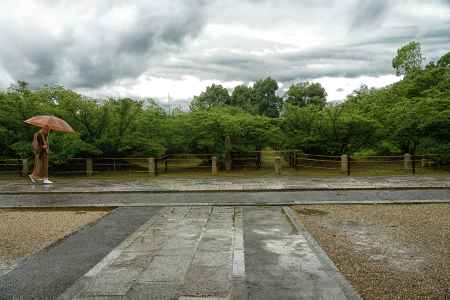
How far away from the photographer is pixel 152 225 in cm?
826

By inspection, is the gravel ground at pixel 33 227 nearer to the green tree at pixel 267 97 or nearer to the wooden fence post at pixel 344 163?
the wooden fence post at pixel 344 163

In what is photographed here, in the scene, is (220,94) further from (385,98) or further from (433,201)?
(433,201)

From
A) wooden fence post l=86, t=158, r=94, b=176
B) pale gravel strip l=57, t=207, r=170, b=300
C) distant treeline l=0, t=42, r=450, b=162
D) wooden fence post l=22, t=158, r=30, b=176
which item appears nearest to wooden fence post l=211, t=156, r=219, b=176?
distant treeline l=0, t=42, r=450, b=162

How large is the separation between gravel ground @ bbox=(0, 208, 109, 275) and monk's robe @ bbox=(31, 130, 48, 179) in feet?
15.0

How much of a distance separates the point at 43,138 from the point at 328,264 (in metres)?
12.8

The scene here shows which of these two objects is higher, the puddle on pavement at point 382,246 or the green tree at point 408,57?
the green tree at point 408,57

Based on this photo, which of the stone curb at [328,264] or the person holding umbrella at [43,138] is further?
the person holding umbrella at [43,138]

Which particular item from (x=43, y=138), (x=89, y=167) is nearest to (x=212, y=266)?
(x=43, y=138)

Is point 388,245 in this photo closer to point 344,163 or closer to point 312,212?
point 312,212

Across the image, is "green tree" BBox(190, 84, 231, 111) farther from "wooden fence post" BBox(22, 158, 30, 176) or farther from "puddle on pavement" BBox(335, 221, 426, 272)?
"puddle on pavement" BBox(335, 221, 426, 272)

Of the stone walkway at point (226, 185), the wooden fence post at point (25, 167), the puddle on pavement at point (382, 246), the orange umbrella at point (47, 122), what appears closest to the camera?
the puddle on pavement at point (382, 246)

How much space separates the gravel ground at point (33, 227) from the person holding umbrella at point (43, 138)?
4.21m

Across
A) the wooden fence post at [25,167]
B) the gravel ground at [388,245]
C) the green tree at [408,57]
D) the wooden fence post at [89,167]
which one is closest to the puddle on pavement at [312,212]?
the gravel ground at [388,245]

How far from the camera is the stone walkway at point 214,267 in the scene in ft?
15.1
